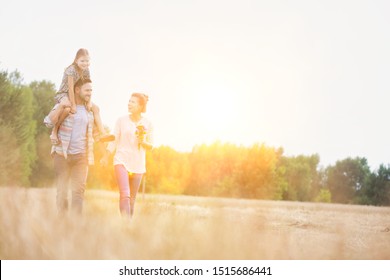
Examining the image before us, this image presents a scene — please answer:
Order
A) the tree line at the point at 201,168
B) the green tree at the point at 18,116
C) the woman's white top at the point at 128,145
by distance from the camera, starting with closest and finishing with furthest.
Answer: the woman's white top at the point at 128,145 < the green tree at the point at 18,116 < the tree line at the point at 201,168

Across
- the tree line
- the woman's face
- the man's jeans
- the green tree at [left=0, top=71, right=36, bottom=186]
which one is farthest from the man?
the green tree at [left=0, top=71, right=36, bottom=186]

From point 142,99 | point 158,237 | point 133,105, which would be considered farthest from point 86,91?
point 158,237

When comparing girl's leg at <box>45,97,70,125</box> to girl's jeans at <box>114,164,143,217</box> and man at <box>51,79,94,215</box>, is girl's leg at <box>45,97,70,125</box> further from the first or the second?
girl's jeans at <box>114,164,143,217</box>

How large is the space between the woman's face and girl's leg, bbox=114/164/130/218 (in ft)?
2.38

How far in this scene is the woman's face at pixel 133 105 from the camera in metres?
6.74

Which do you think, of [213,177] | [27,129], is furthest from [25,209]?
[213,177]

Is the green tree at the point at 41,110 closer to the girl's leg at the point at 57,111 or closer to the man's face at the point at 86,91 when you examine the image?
the man's face at the point at 86,91

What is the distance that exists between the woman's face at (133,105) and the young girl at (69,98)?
0.55 meters

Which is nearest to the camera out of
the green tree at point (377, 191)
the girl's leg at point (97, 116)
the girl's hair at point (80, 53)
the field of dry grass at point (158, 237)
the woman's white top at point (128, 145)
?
the field of dry grass at point (158, 237)

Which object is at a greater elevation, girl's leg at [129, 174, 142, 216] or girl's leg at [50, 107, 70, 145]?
girl's leg at [50, 107, 70, 145]

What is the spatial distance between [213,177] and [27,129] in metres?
11.9

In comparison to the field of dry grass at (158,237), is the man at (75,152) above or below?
above

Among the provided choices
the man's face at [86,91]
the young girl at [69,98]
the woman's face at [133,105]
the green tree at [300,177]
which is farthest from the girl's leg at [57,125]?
the green tree at [300,177]

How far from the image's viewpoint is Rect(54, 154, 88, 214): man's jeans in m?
5.85
